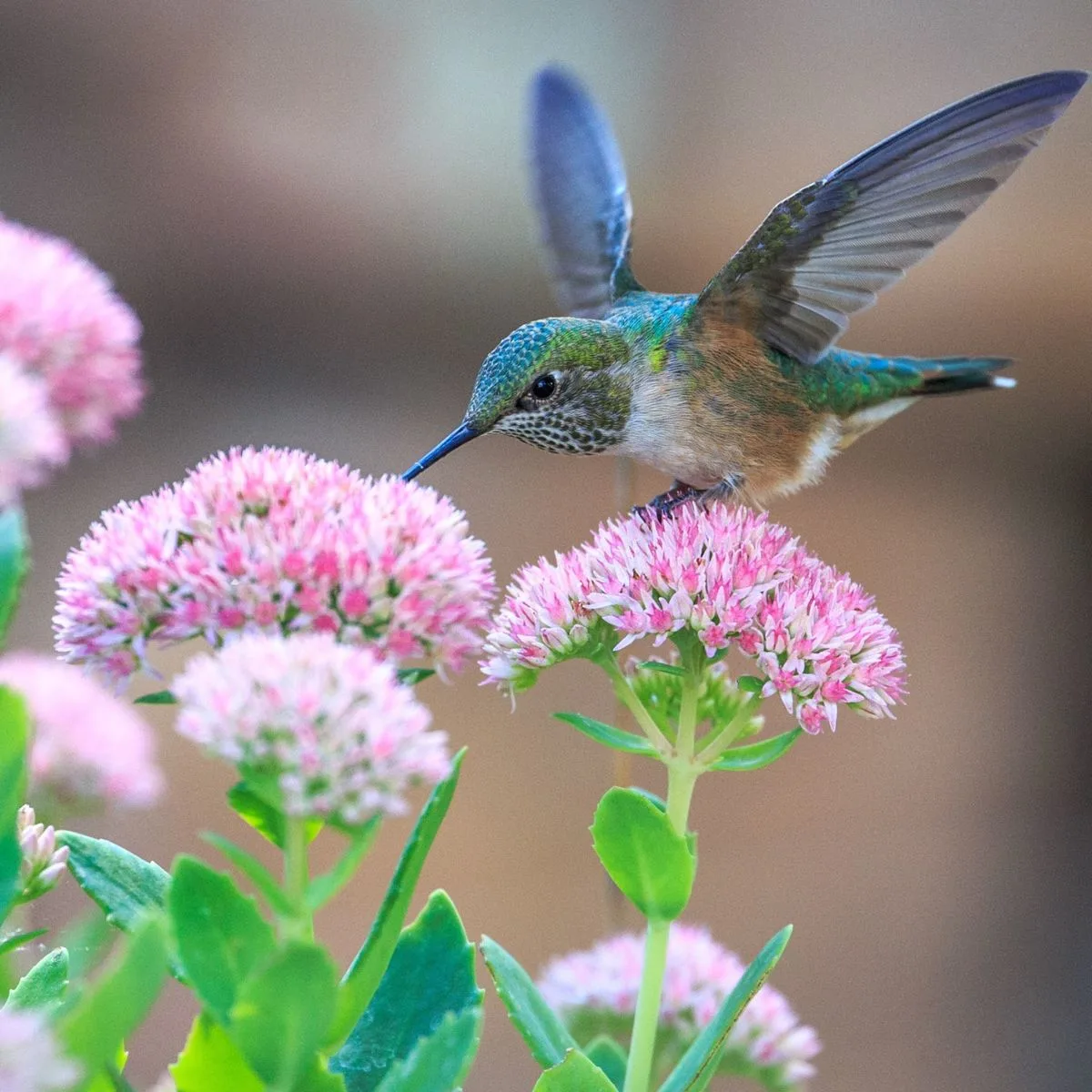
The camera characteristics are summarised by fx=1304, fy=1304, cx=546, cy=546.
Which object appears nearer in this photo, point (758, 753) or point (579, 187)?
point (758, 753)

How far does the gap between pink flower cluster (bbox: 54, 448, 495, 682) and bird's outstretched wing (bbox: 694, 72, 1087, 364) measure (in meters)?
0.40

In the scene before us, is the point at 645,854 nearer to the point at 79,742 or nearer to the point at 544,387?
the point at 544,387

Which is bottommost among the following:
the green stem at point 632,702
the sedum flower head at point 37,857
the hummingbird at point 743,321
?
the sedum flower head at point 37,857

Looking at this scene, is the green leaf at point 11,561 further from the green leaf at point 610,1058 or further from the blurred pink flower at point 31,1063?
the green leaf at point 610,1058

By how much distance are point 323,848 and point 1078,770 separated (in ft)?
3.67

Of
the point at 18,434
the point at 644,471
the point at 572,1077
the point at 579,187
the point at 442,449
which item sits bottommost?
the point at 572,1077

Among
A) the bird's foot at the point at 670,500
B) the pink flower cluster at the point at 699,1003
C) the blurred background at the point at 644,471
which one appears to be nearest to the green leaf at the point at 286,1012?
the bird's foot at the point at 670,500

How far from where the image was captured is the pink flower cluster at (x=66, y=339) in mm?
722

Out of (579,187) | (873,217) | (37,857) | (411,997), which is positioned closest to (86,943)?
(37,857)

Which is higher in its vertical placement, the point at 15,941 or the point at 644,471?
the point at 644,471

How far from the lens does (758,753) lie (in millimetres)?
626

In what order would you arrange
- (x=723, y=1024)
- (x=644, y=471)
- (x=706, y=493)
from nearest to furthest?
1. (x=723, y=1024)
2. (x=706, y=493)
3. (x=644, y=471)

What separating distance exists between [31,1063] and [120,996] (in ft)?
0.09

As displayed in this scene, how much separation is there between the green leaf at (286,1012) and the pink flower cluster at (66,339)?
32cm
